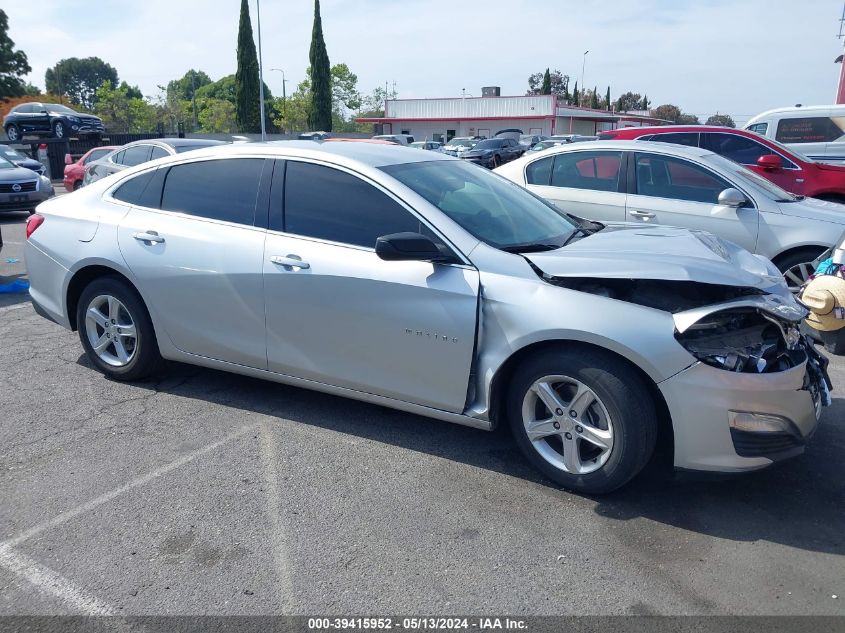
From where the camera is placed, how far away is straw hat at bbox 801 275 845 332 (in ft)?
19.1

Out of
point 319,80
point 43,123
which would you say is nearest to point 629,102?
point 319,80

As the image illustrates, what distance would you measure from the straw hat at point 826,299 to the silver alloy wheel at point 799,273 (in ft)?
2.87

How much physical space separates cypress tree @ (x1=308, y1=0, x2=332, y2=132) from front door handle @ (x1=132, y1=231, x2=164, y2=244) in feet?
166

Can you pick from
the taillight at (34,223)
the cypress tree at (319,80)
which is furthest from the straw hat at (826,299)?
the cypress tree at (319,80)

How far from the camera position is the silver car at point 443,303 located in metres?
3.40

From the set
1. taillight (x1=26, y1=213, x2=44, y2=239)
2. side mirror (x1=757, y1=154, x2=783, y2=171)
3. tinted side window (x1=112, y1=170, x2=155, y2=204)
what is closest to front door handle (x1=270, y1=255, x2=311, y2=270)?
tinted side window (x1=112, y1=170, x2=155, y2=204)

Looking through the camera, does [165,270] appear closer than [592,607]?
No

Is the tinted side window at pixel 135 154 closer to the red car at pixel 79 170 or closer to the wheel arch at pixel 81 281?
the red car at pixel 79 170

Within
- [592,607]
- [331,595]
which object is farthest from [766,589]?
[331,595]

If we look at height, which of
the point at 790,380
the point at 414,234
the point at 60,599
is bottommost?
the point at 60,599

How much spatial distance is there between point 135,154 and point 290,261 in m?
9.38

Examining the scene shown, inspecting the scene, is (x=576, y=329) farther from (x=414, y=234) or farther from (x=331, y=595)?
(x=331, y=595)

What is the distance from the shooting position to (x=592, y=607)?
2.85m

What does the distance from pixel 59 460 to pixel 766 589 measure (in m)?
3.59
